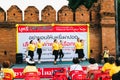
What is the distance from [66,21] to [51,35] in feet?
4.56

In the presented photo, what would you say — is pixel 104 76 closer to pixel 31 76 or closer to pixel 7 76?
pixel 31 76

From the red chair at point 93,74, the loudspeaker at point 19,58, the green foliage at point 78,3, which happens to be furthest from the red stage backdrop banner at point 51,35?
the green foliage at point 78,3

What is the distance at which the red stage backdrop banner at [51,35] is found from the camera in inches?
1062

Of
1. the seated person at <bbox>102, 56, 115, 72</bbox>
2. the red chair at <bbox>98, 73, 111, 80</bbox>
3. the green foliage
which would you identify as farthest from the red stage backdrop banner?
the green foliage

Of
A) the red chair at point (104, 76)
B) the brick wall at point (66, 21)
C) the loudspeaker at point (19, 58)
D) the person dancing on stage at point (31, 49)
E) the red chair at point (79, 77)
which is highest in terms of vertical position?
the brick wall at point (66, 21)

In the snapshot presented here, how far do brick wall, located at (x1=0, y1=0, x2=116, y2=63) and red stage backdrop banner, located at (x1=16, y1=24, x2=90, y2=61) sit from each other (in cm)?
33

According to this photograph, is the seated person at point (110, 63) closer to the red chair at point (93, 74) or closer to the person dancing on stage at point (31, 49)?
the red chair at point (93, 74)

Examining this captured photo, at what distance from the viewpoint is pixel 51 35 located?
2716cm

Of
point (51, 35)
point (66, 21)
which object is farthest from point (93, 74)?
point (66, 21)

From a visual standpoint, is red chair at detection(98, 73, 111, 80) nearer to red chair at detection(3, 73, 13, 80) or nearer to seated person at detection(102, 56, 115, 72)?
seated person at detection(102, 56, 115, 72)

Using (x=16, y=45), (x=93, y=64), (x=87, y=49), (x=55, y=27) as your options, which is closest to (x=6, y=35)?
(x=16, y=45)

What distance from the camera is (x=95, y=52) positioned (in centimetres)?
2769

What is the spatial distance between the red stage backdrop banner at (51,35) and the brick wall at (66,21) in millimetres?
330

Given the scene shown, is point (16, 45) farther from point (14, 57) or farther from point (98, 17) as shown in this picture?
point (98, 17)
